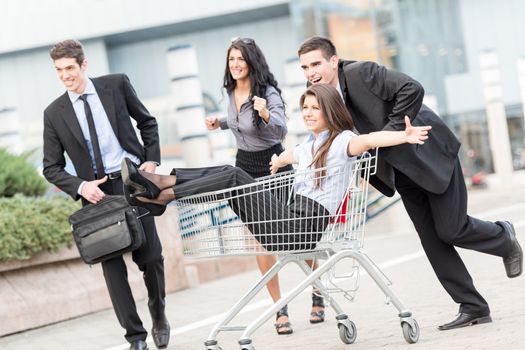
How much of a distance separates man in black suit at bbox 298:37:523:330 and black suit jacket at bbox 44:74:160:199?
1.38 m

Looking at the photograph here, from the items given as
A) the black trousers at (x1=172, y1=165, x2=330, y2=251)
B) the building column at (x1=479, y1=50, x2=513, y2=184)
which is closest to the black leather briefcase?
the black trousers at (x1=172, y1=165, x2=330, y2=251)

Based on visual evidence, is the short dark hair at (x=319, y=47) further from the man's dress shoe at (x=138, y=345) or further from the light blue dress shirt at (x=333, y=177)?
the man's dress shoe at (x=138, y=345)

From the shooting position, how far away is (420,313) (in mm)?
6445

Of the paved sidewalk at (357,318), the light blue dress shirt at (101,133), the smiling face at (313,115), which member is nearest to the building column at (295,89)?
the paved sidewalk at (357,318)

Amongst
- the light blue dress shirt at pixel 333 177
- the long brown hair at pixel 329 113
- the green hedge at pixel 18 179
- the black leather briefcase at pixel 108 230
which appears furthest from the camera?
the green hedge at pixel 18 179

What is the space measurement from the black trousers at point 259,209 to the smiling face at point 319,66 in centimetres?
72

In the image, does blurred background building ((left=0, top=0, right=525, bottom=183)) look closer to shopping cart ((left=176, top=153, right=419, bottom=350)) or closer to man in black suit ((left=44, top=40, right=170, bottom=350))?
man in black suit ((left=44, top=40, right=170, bottom=350))

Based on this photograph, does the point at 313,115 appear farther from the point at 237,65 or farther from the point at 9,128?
the point at 9,128

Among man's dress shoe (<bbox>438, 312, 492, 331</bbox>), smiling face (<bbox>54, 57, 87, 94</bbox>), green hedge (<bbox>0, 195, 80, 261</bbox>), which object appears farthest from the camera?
green hedge (<bbox>0, 195, 80, 261</bbox>)

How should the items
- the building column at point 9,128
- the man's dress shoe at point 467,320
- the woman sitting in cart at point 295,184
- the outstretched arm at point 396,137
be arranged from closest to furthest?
the outstretched arm at point 396,137 < the woman sitting in cart at point 295,184 < the man's dress shoe at point 467,320 < the building column at point 9,128

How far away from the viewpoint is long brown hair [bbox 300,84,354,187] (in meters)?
5.16

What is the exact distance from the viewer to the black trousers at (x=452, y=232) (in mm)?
5363

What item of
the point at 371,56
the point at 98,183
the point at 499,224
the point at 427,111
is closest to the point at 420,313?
the point at 499,224

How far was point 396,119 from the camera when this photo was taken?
5.09m
